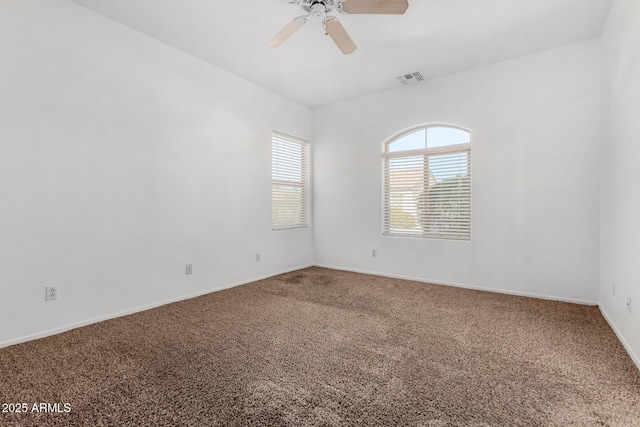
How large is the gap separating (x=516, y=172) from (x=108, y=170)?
4.41 meters

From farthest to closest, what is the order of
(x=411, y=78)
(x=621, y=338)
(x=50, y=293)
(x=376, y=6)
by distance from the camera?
(x=411, y=78), (x=50, y=293), (x=621, y=338), (x=376, y=6)

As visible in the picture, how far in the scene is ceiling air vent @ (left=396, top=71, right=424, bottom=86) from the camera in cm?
403

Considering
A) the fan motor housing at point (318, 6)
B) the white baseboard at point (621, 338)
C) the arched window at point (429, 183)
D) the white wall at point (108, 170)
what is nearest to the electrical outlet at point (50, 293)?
the white wall at point (108, 170)

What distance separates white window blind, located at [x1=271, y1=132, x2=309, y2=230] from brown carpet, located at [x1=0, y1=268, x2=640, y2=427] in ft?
6.56

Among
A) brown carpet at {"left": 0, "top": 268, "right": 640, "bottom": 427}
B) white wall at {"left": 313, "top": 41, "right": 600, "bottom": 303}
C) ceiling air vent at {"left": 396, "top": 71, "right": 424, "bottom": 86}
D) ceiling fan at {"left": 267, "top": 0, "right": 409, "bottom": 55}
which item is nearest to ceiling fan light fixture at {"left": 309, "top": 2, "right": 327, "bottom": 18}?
ceiling fan at {"left": 267, "top": 0, "right": 409, "bottom": 55}

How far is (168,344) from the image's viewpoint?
7.55 feet

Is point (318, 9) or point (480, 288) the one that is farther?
point (480, 288)

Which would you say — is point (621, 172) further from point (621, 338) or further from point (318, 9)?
point (318, 9)

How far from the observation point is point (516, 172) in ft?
11.8

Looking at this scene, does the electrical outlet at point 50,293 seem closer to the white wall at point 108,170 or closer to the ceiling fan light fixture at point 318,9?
the white wall at point 108,170

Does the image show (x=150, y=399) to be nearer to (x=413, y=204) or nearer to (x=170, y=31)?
(x=170, y=31)

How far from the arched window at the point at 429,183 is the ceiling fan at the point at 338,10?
2.05m

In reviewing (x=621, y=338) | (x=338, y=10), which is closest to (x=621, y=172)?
(x=621, y=338)

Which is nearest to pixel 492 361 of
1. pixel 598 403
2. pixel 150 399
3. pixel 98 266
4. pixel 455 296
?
pixel 598 403
